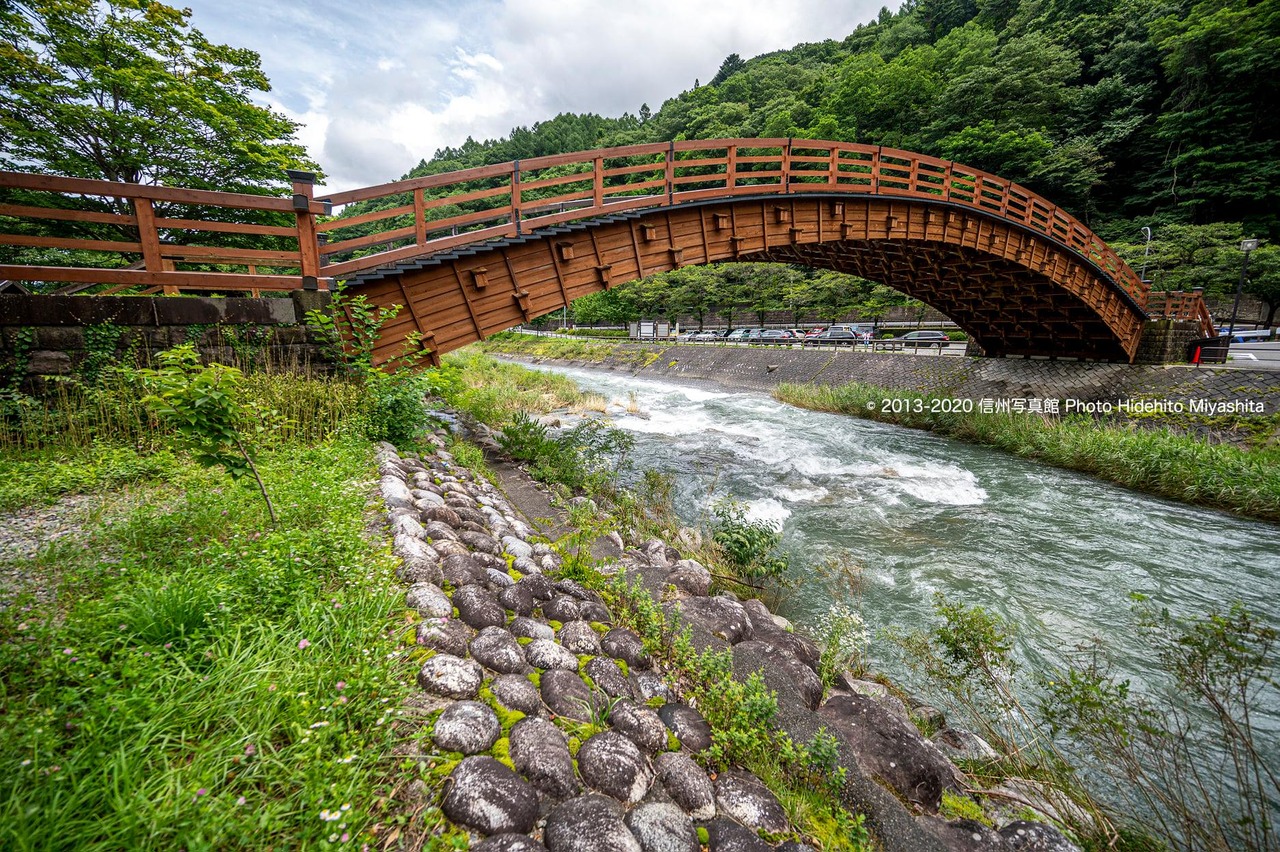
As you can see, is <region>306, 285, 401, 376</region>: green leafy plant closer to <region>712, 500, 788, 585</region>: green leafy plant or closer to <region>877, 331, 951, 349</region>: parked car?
<region>712, 500, 788, 585</region>: green leafy plant

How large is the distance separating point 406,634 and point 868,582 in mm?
6334

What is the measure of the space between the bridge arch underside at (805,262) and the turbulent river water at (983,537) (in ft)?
17.5

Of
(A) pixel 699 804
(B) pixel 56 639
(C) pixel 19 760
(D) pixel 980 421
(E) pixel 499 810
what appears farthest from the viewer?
(D) pixel 980 421

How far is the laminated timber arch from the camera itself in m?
8.10

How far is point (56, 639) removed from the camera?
207 centimetres

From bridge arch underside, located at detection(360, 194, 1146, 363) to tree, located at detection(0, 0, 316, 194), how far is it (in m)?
12.2

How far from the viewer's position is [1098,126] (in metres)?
41.7

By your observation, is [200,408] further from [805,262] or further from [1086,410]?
[1086,410]

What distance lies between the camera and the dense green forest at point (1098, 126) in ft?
106

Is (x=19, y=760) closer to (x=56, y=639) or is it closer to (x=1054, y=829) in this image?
(x=56, y=639)

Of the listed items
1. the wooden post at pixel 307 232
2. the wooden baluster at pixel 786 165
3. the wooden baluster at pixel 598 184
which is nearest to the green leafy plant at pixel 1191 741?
the wooden baluster at pixel 598 184

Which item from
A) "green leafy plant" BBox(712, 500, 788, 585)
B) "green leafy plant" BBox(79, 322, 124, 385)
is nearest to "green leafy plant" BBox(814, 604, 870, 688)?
"green leafy plant" BBox(712, 500, 788, 585)

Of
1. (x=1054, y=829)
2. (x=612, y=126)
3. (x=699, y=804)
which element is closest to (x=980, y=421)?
(x=1054, y=829)

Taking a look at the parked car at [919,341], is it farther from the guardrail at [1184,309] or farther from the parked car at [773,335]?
the parked car at [773,335]
